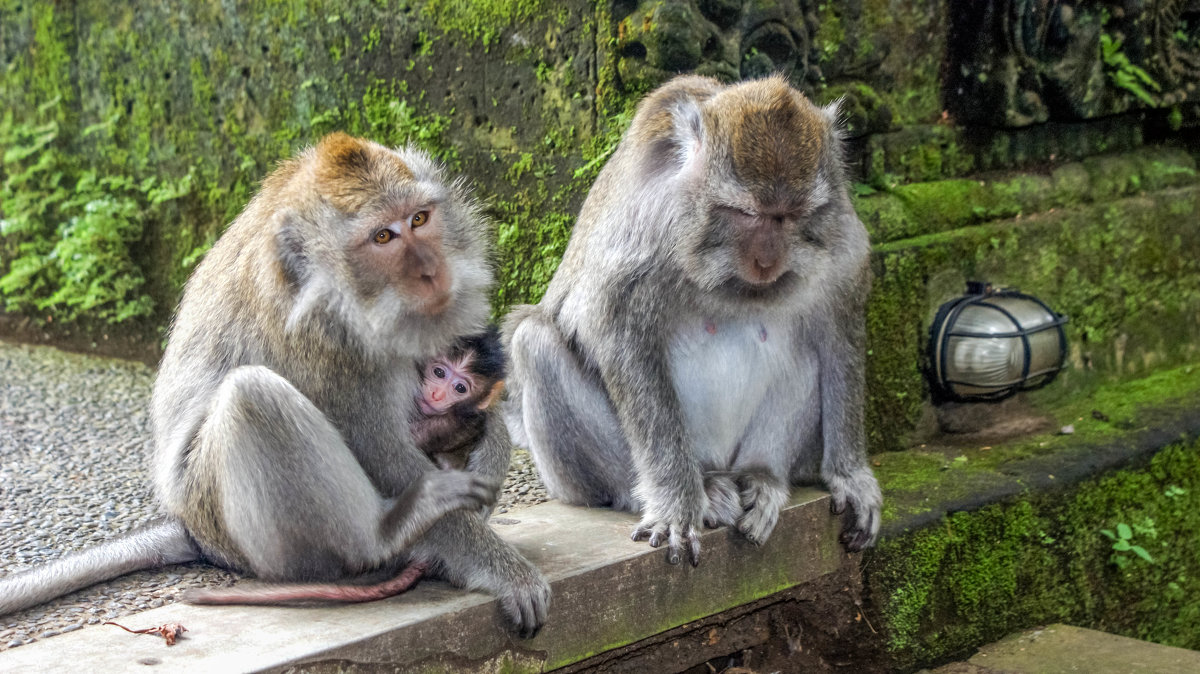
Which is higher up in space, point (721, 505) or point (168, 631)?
point (168, 631)

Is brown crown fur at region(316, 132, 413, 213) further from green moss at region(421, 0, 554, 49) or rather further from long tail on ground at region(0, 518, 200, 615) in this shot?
green moss at region(421, 0, 554, 49)

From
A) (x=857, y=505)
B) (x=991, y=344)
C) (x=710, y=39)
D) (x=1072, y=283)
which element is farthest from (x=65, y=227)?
(x=1072, y=283)

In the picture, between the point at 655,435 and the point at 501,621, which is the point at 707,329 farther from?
the point at 501,621

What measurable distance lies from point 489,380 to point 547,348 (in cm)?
41

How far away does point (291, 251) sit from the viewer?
3.34m

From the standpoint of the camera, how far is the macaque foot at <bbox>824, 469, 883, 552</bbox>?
4.28 m

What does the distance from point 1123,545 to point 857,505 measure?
1631mm

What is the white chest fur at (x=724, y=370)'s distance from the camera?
13.3ft

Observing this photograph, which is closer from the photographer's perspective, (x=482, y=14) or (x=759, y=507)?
(x=759, y=507)

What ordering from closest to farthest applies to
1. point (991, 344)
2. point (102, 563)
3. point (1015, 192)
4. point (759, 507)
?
1. point (102, 563)
2. point (759, 507)
3. point (991, 344)
4. point (1015, 192)

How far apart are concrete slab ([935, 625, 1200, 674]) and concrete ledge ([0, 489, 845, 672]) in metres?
0.80

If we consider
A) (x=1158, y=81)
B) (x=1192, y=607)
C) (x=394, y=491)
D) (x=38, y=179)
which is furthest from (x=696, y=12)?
(x=38, y=179)

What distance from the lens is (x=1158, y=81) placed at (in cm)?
597

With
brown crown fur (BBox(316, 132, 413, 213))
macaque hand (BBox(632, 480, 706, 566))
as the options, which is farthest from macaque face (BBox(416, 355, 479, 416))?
macaque hand (BBox(632, 480, 706, 566))
